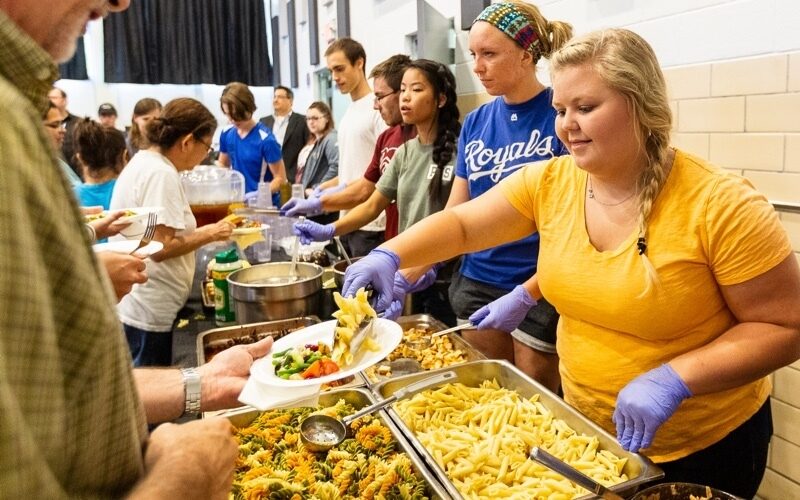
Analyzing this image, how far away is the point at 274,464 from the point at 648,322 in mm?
916

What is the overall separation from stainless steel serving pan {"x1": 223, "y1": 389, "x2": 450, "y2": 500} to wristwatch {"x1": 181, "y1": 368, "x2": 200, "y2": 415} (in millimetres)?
337

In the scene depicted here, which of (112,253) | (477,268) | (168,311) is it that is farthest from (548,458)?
(168,311)

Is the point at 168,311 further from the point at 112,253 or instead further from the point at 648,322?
the point at 648,322

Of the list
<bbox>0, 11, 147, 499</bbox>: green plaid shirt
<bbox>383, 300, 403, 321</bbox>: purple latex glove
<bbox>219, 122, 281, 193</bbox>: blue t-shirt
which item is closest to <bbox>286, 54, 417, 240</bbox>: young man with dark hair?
<bbox>383, 300, 403, 321</bbox>: purple latex glove

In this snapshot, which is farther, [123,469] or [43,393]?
[123,469]

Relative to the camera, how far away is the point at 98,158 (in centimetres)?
335

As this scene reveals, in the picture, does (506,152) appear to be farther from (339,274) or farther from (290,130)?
(290,130)

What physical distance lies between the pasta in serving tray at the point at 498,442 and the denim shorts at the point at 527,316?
19.4 inches

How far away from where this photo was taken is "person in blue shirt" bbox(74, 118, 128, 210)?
3303mm

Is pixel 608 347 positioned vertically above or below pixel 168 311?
above

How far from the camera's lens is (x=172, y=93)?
9.60 m

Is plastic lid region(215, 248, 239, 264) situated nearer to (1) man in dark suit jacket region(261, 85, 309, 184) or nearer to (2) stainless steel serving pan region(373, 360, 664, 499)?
(2) stainless steel serving pan region(373, 360, 664, 499)

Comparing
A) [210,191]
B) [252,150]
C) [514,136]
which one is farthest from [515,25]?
[252,150]

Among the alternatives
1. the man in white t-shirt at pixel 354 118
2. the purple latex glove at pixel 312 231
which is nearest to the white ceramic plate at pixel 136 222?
the purple latex glove at pixel 312 231
